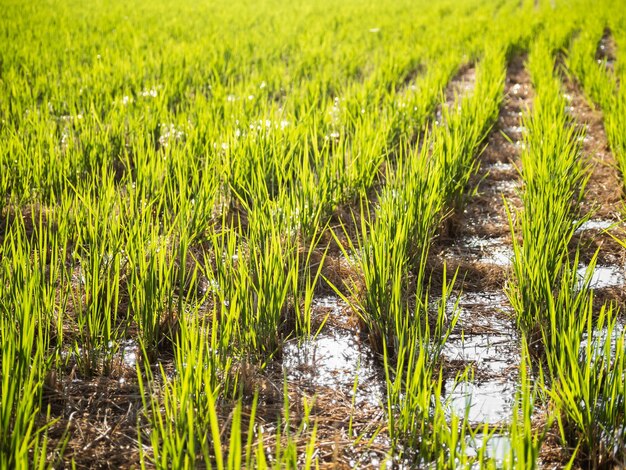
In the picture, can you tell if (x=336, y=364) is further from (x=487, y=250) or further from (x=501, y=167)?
(x=501, y=167)

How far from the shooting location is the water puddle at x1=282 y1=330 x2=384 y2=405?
5.16 feet

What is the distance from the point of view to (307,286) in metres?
1.68

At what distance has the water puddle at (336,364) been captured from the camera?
1.57m

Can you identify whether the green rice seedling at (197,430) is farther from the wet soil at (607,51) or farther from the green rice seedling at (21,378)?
the wet soil at (607,51)

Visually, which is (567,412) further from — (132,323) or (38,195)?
(38,195)

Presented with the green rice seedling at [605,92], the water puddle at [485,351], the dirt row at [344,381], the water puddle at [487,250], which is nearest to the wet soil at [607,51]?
the green rice seedling at [605,92]

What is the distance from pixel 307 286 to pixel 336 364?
0.78 feet

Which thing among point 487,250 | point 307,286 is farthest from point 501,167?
point 307,286

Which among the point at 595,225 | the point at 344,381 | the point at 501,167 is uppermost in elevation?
the point at 501,167

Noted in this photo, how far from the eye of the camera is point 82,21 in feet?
27.1

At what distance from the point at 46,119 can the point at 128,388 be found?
2230mm

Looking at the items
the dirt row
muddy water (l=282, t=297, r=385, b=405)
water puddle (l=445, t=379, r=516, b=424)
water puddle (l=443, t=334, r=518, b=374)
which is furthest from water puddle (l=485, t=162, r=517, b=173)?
water puddle (l=445, t=379, r=516, b=424)

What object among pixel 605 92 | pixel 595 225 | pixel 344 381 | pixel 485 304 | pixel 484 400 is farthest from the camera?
pixel 605 92

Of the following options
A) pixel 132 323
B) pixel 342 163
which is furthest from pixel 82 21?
pixel 132 323
